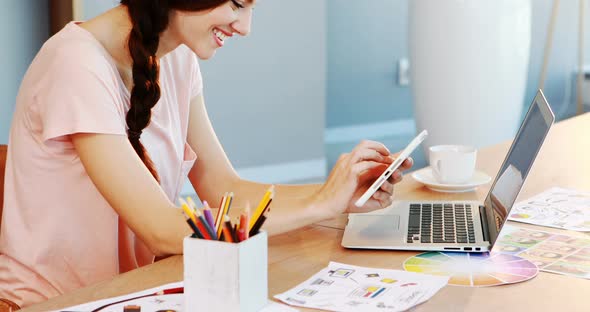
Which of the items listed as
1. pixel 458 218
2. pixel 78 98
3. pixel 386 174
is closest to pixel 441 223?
pixel 458 218

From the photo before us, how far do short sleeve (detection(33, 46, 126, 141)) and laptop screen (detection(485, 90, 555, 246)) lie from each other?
0.56 m

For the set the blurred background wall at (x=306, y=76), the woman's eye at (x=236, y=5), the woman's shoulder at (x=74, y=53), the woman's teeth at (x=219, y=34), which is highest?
the woman's eye at (x=236, y=5)

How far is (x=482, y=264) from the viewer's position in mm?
1129

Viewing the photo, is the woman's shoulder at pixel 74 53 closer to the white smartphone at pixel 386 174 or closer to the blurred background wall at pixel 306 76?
the white smartphone at pixel 386 174

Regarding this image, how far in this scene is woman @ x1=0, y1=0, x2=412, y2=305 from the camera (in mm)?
1229

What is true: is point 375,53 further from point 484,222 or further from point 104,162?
point 104,162

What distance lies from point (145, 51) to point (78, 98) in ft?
0.56

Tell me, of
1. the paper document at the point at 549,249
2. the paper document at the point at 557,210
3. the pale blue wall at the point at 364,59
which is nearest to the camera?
the paper document at the point at 549,249

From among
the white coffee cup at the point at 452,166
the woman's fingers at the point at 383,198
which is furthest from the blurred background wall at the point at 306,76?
the woman's fingers at the point at 383,198

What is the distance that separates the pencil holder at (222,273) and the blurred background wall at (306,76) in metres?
2.11

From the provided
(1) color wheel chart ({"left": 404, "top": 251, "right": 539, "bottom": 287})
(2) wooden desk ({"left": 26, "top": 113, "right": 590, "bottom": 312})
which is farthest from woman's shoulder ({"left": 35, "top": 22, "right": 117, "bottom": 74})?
(1) color wheel chart ({"left": 404, "top": 251, "right": 539, "bottom": 287})

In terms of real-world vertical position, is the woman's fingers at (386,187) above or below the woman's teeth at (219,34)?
below

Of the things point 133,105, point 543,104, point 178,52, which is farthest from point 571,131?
point 133,105

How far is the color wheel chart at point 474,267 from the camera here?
3.51 ft
